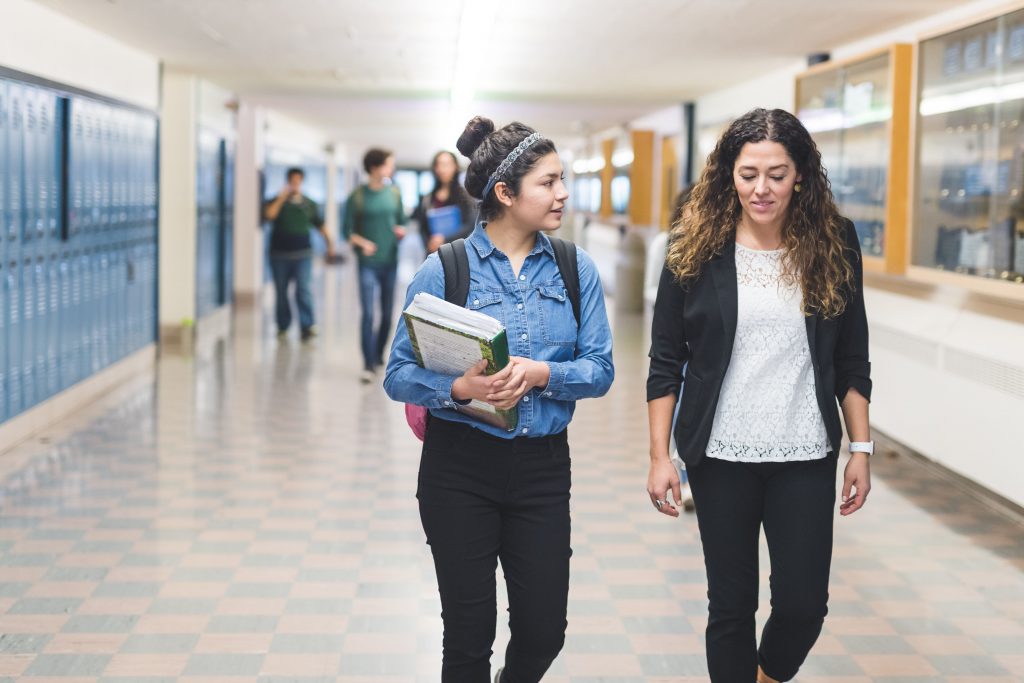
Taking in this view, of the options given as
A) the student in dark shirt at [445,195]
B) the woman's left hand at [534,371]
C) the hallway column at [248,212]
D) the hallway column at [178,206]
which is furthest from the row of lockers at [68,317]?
the hallway column at [248,212]

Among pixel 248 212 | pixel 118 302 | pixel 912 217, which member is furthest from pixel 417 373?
pixel 248 212

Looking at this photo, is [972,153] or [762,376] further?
[972,153]

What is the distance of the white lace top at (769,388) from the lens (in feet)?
8.73

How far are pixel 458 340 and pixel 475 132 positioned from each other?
0.51m

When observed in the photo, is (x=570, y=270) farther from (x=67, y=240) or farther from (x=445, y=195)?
(x=67, y=240)

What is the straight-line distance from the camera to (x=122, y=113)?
955 cm

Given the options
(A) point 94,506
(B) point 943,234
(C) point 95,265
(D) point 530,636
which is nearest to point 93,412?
(C) point 95,265

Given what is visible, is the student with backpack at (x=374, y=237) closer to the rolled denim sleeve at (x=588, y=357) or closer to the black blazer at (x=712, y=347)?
the black blazer at (x=712, y=347)

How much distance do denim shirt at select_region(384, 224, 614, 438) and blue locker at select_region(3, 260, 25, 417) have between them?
4.75m

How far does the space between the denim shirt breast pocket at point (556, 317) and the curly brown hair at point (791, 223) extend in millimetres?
295

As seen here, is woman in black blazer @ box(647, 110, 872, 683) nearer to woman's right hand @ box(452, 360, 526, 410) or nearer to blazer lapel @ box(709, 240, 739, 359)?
blazer lapel @ box(709, 240, 739, 359)

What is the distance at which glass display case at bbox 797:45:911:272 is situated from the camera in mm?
6781

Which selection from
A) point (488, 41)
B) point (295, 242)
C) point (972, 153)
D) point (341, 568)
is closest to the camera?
point (341, 568)

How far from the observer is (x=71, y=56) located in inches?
322
